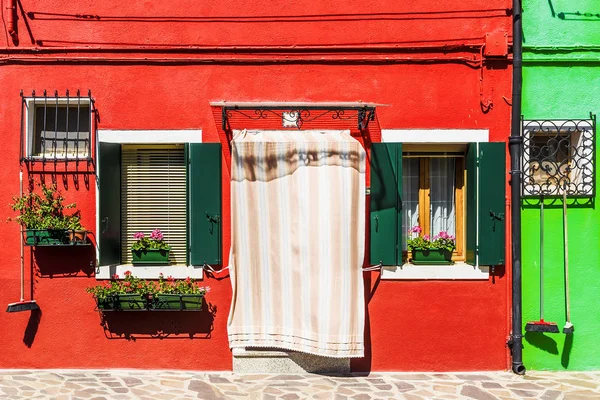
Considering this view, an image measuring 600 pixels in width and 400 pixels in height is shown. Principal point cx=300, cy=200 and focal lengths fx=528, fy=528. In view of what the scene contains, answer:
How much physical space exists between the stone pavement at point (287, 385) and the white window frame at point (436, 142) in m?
1.06

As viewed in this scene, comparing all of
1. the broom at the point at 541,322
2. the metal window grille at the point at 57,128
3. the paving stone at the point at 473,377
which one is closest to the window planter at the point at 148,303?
the metal window grille at the point at 57,128

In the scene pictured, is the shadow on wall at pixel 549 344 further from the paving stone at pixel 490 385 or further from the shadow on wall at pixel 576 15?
the shadow on wall at pixel 576 15

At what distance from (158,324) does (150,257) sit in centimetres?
74

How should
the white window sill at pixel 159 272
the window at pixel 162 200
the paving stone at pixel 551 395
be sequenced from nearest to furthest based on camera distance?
the paving stone at pixel 551 395 < the window at pixel 162 200 < the white window sill at pixel 159 272

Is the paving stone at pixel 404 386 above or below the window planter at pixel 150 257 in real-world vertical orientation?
below

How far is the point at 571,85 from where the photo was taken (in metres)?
5.75

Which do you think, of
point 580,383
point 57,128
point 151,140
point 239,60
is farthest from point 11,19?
point 580,383

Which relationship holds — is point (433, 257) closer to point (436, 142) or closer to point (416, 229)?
point (416, 229)

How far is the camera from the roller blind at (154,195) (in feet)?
19.6

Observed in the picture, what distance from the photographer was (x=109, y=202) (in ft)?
18.9

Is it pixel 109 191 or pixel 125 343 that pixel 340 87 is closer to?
pixel 109 191

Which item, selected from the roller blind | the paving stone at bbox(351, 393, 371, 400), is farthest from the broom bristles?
the paving stone at bbox(351, 393, 371, 400)

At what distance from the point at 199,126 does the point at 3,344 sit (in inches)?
127

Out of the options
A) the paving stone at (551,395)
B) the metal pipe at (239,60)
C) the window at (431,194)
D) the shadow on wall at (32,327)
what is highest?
the metal pipe at (239,60)
